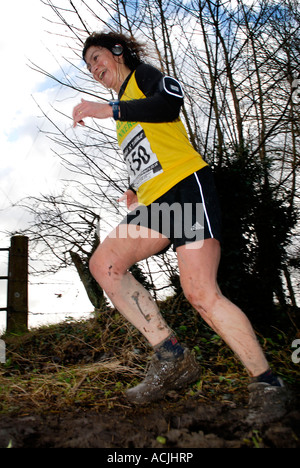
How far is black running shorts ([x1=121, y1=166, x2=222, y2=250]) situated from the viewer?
191 centimetres

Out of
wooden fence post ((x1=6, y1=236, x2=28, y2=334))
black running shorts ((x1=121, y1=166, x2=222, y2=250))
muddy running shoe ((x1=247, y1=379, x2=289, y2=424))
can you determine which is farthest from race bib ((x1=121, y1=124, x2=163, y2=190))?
wooden fence post ((x1=6, y1=236, x2=28, y2=334))

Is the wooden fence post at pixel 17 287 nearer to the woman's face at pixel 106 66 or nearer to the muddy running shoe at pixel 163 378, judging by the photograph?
the muddy running shoe at pixel 163 378

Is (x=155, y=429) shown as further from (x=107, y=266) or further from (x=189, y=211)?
(x=189, y=211)

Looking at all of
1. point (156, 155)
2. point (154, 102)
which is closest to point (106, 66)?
point (154, 102)

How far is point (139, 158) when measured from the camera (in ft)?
6.96

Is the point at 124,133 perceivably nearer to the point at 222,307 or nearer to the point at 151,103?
the point at 151,103

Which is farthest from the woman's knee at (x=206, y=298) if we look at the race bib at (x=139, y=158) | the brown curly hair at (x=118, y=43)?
the brown curly hair at (x=118, y=43)

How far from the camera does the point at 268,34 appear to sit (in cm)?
580

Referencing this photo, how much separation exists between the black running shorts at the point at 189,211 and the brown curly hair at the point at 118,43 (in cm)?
97

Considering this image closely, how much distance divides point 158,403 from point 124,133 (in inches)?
62.8

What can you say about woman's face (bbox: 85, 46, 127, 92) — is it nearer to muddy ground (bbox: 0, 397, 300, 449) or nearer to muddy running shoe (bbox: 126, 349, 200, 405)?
muddy running shoe (bbox: 126, 349, 200, 405)

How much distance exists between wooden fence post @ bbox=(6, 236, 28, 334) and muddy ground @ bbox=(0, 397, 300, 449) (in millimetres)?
4611

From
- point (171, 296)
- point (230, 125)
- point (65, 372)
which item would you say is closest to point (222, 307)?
point (65, 372)

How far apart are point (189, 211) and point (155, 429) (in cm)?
105
